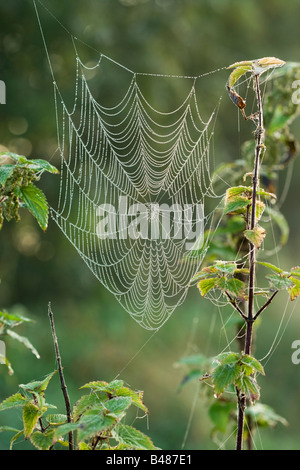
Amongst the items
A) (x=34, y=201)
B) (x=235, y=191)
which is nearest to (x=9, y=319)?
(x=34, y=201)

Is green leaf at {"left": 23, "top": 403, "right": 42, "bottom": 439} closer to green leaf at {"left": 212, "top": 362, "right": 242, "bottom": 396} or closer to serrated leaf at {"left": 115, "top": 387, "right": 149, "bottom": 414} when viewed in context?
serrated leaf at {"left": 115, "top": 387, "right": 149, "bottom": 414}

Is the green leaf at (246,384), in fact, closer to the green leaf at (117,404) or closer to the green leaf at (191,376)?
the green leaf at (117,404)

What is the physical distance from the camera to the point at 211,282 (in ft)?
3.83

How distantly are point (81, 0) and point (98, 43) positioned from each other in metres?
0.51

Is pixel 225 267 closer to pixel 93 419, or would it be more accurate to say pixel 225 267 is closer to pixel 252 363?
pixel 252 363


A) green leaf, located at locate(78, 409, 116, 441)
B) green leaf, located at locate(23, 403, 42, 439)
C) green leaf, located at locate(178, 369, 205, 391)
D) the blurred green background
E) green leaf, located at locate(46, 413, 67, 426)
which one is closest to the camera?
green leaf, located at locate(78, 409, 116, 441)

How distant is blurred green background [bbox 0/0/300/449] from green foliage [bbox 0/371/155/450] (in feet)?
12.8

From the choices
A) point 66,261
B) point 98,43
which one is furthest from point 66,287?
point 98,43

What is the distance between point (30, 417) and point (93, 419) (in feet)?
0.56

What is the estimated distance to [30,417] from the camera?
1.01m

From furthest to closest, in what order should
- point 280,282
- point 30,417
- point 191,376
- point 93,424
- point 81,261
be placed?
point 81,261, point 191,376, point 280,282, point 30,417, point 93,424

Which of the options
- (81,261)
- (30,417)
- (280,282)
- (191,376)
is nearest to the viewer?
(30,417)

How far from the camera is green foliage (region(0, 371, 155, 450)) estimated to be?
35.1 inches

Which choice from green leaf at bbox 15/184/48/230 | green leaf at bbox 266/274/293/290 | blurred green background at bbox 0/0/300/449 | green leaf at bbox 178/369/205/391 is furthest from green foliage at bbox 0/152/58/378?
blurred green background at bbox 0/0/300/449
